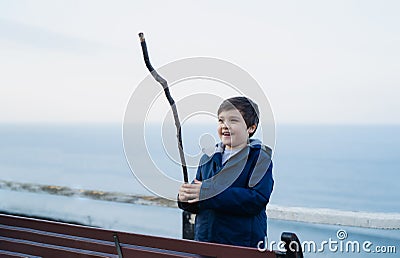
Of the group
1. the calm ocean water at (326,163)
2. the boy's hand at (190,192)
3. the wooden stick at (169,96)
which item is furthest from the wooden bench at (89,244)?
the calm ocean water at (326,163)

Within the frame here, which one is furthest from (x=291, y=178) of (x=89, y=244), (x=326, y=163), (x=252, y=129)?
(x=89, y=244)

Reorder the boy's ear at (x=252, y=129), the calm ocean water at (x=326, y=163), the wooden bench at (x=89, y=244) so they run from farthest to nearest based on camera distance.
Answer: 1. the calm ocean water at (x=326, y=163)
2. the boy's ear at (x=252, y=129)
3. the wooden bench at (x=89, y=244)

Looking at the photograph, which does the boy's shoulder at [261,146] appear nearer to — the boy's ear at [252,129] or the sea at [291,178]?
the boy's ear at [252,129]

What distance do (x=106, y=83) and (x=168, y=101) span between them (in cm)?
111

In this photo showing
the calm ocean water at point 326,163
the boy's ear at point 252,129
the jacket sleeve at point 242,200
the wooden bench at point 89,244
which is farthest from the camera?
the calm ocean water at point 326,163

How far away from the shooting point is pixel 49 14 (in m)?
2.53

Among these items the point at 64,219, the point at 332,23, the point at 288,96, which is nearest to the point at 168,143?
the point at 288,96

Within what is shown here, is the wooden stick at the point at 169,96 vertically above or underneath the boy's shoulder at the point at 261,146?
above

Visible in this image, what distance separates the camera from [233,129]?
1.34 meters

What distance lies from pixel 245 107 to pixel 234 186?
0.73 ft

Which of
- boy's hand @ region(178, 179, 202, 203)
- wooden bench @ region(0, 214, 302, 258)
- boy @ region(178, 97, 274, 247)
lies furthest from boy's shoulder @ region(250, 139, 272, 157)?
wooden bench @ region(0, 214, 302, 258)

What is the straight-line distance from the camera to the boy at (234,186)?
49.8 inches

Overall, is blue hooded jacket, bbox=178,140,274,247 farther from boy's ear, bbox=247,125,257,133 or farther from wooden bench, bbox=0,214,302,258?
wooden bench, bbox=0,214,302,258

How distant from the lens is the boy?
127 centimetres
